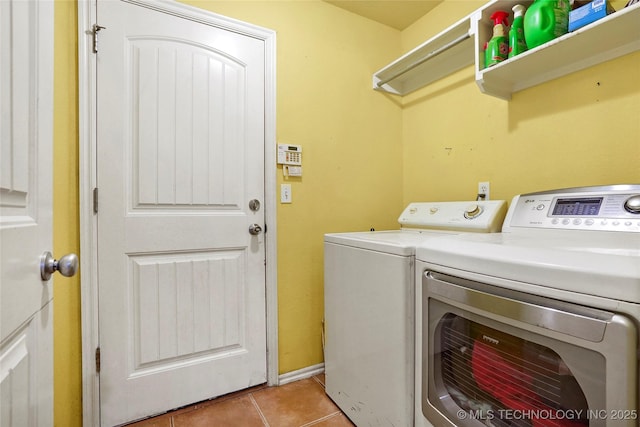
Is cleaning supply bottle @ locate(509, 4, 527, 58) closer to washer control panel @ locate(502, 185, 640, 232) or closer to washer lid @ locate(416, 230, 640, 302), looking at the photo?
washer control panel @ locate(502, 185, 640, 232)

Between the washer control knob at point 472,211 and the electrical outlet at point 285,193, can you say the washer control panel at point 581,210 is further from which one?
the electrical outlet at point 285,193

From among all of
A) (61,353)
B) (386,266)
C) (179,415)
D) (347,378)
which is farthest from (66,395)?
(386,266)

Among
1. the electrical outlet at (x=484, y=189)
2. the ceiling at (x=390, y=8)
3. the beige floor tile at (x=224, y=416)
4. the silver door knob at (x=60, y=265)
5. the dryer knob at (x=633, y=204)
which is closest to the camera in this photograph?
the silver door knob at (x=60, y=265)

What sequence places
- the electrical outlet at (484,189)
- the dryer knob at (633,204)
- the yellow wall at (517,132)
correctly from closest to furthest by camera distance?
the dryer knob at (633,204)
the yellow wall at (517,132)
the electrical outlet at (484,189)

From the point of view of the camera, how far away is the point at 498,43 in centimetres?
133

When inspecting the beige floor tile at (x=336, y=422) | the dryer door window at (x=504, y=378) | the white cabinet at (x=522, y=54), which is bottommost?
the beige floor tile at (x=336, y=422)

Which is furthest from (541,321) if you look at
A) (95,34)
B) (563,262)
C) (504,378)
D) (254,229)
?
(95,34)

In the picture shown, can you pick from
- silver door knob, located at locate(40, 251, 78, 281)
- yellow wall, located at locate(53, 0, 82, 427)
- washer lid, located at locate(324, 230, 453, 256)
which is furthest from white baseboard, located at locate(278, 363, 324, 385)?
silver door knob, located at locate(40, 251, 78, 281)

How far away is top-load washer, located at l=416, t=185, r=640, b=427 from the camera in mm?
582

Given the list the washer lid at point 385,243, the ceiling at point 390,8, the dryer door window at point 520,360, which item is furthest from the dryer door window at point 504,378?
the ceiling at point 390,8

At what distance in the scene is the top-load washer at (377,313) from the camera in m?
1.12

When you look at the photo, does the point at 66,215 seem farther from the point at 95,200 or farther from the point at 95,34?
the point at 95,34

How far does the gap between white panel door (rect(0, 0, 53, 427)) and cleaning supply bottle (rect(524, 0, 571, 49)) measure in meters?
1.57

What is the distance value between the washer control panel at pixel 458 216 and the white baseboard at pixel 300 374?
1064 millimetres
